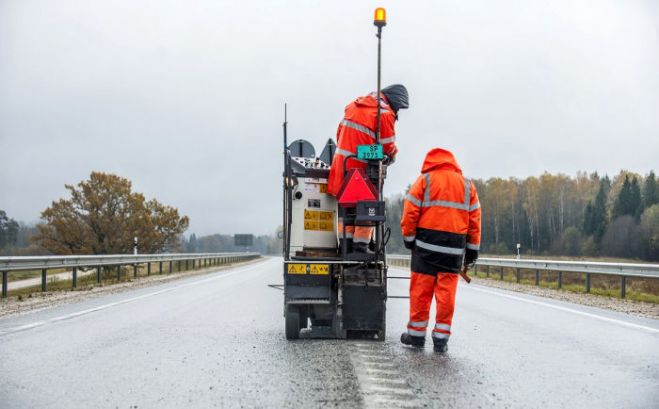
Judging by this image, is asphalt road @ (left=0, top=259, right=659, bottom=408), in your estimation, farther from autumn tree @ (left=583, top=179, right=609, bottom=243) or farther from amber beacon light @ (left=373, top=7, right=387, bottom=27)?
autumn tree @ (left=583, top=179, right=609, bottom=243)

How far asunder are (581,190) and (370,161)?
10691 centimetres

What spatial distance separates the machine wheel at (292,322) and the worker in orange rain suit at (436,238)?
1.11m

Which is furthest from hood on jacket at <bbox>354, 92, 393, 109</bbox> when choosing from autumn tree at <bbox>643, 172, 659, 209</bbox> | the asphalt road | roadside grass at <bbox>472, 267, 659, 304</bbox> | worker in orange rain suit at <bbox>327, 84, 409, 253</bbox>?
autumn tree at <bbox>643, 172, 659, 209</bbox>

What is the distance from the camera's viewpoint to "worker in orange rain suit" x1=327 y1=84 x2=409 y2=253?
21.3ft

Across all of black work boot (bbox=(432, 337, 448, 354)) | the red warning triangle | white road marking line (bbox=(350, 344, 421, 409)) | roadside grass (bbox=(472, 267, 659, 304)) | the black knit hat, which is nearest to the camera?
white road marking line (bbox=(350, 344, 421, 409))

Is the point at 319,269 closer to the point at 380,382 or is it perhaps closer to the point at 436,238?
the point at 436,238

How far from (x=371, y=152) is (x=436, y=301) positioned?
1.63 meters

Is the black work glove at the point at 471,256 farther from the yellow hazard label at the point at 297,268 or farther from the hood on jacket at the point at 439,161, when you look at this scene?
the yellow hazard label at the point at 297,268

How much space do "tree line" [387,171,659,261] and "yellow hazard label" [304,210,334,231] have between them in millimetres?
71894

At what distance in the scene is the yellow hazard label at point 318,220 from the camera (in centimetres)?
702

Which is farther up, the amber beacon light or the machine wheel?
the amber beacon light

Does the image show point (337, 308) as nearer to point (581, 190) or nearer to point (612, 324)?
point (612, 324)

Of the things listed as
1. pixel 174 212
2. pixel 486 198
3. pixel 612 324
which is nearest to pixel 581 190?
pixel 486 198

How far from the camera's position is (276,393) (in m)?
4.09
